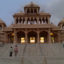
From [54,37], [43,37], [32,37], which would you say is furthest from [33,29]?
[54,37]

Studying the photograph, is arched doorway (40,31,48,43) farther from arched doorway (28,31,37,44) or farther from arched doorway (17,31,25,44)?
arched doorway (17,31,25,44)

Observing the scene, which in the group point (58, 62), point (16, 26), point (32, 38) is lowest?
point (58, 62)

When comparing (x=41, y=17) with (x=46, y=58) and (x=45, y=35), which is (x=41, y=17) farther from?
(x=46, y=58)

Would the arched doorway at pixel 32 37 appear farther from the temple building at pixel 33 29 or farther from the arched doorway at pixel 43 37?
the arched doorway at pixel 43 37

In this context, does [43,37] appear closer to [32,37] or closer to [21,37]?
[32,37]

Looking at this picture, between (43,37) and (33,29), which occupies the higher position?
(33,29)

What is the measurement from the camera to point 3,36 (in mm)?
50281

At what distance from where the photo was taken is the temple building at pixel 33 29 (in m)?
43.4

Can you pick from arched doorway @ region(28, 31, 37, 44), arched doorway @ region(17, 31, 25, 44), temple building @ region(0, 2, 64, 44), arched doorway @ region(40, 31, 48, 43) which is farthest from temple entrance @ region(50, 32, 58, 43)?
arched doorway @ region(17, 31, 25, 44)

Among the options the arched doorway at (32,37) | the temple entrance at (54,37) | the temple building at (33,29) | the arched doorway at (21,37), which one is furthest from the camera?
the temple entrance at (54,37)

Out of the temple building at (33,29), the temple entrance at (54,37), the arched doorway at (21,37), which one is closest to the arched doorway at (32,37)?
the temple building at (33,29)

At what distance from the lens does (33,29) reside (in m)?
43.4

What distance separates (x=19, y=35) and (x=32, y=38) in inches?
139

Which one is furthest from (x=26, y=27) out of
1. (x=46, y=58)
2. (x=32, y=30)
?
(x=46, y=58)
